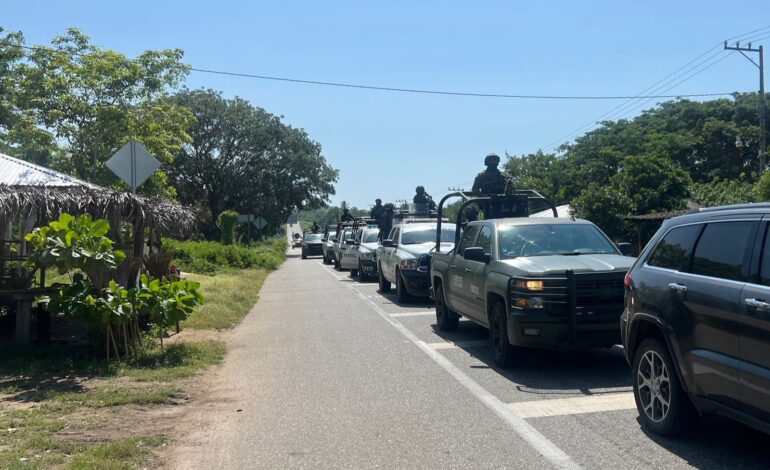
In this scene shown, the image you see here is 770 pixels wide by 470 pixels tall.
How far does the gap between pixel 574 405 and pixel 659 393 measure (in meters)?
1.14

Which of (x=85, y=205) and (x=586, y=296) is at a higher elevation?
(x=85, y=205)

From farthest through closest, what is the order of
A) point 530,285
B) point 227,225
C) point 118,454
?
point 227,225, point 530,285, point 118,454

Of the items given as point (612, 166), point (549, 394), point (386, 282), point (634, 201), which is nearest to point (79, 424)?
point (549, 394)

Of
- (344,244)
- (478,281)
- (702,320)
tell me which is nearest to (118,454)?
(702,320)

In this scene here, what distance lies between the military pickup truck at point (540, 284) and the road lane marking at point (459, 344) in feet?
1.47

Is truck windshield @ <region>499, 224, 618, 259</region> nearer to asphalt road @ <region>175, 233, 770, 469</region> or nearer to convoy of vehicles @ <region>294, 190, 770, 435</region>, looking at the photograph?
convoy of vehicles @ <region>294, 190, 770, 435</region>

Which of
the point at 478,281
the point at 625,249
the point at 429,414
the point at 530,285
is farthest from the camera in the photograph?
the point at 478,281

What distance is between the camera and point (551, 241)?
9273 mm

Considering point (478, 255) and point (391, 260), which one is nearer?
point (478, 255)

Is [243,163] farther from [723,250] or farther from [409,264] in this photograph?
[723,250]

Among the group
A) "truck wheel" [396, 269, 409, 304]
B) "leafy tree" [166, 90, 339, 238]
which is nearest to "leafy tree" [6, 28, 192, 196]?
"truck wheel" [396, 269, 409, 304]

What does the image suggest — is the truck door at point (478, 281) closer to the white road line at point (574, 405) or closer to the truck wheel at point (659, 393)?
the white road line at point (574, 405)

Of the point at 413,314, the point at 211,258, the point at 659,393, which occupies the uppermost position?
the point at 211,258

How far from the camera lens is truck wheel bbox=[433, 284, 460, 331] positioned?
11289mm
